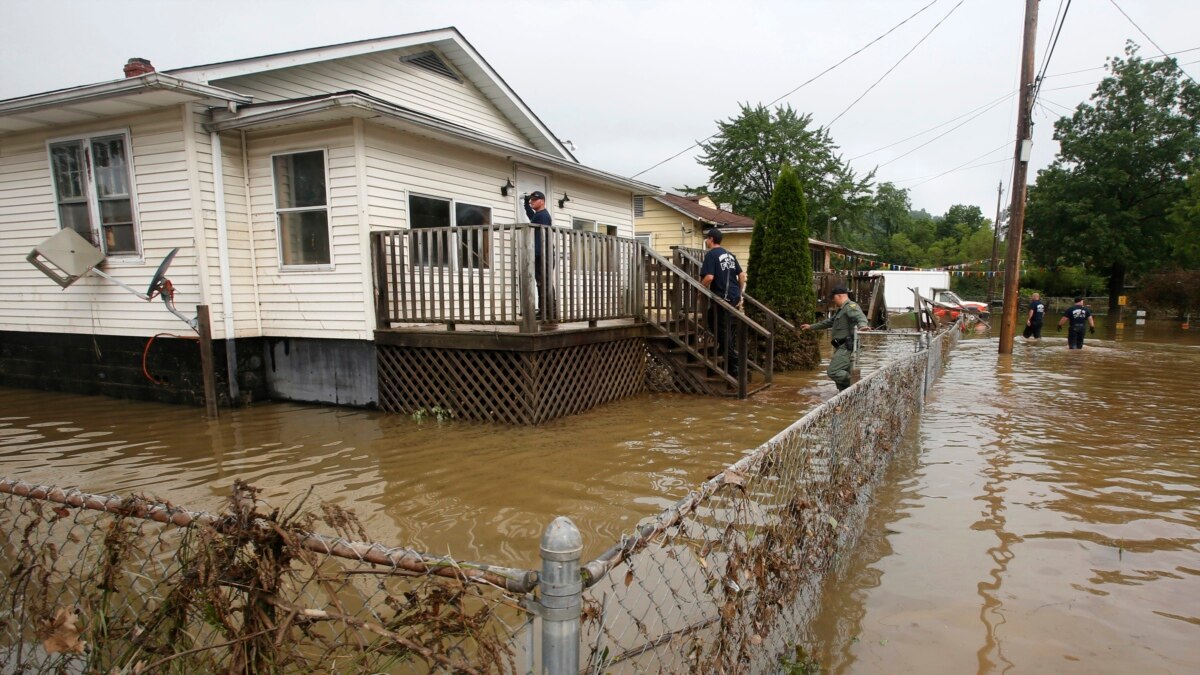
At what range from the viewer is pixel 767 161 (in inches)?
1623

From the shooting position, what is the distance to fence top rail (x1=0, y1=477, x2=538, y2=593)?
149 centimetres

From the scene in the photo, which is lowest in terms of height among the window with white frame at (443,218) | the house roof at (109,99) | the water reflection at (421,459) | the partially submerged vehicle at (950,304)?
the water reflection at (421,459)

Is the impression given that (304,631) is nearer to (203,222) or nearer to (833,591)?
(833,591)

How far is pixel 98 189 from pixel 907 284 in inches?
1386

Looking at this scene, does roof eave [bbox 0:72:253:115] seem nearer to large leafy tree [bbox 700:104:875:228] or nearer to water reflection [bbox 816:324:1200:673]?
water reflection [bbox 816:324:1200:673]

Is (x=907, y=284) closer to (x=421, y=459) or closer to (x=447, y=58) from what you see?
(x=447, y=58)

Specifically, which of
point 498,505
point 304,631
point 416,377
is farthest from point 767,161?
point 304,631

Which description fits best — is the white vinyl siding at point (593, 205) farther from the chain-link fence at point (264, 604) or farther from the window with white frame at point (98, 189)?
the chain-link fence at point (264, 604)

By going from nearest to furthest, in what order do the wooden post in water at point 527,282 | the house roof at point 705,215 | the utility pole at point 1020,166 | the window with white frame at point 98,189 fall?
the wooden post in water at point 527,282 → the window with white frame at point 98,189 → the utility pole at point 1020,166 → the house roof at point 705,215

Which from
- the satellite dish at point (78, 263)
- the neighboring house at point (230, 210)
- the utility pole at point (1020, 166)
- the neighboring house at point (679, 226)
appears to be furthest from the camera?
the neighboring house at point (679, 226)

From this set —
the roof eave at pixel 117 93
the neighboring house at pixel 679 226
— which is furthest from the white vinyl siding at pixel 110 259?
the neighboring house at pixel 679 226

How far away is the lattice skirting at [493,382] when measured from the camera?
24.6 ft

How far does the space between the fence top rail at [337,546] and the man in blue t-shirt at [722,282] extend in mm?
7863

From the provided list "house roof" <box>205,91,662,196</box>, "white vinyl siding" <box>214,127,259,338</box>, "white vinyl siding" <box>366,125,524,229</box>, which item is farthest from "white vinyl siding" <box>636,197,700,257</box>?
"white vinyl siding" <box>214,127,259,338</box>
